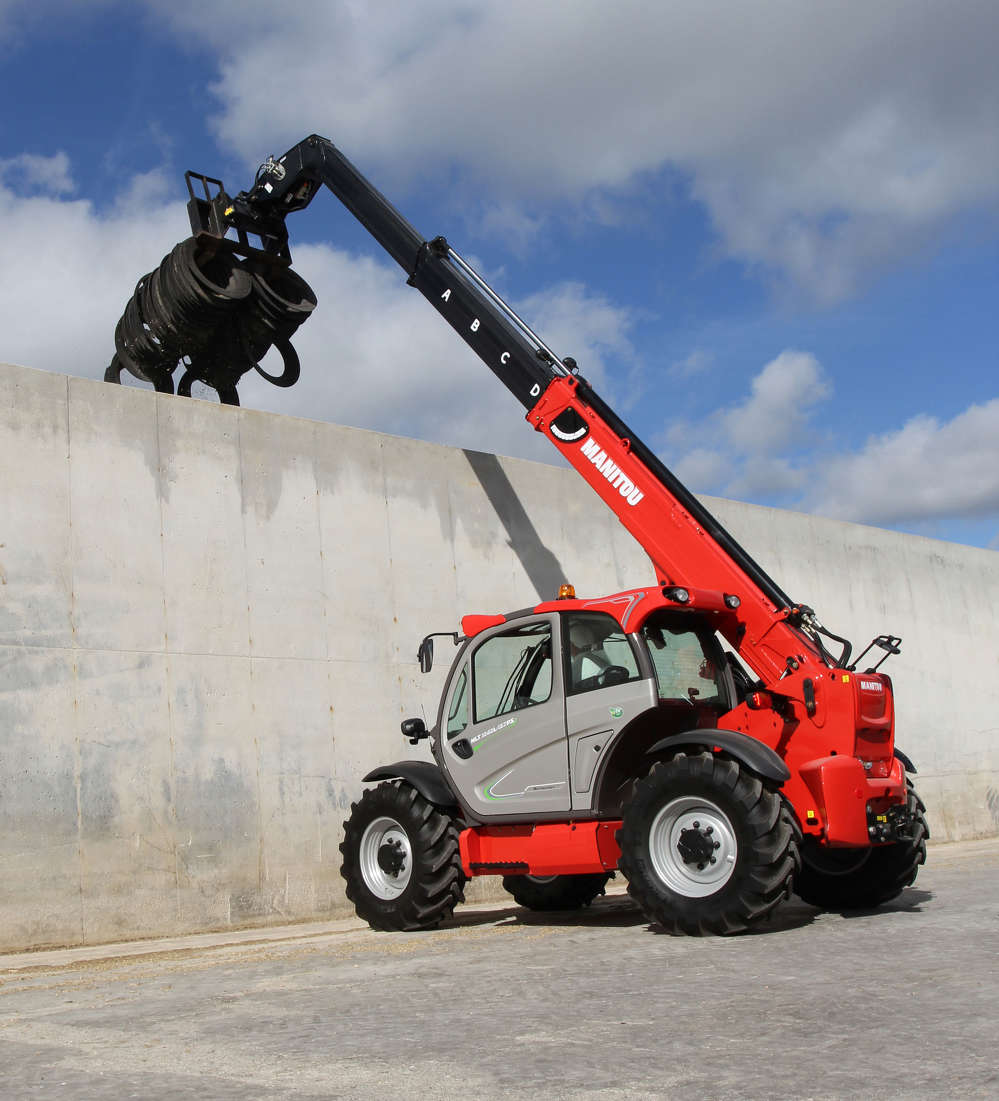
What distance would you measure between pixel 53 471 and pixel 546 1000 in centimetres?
600

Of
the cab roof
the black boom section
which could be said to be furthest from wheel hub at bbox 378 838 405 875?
the black boom section

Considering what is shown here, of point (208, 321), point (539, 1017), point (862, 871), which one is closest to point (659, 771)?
point (862, 871)

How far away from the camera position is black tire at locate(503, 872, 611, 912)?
901cm

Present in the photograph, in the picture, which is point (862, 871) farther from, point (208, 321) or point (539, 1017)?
point (208, 321)

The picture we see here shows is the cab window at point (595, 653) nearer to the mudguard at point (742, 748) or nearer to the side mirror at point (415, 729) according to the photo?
the mudguard at point (742, 748)

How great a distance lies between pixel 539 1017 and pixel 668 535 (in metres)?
5.48

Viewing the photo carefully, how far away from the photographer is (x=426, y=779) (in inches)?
330

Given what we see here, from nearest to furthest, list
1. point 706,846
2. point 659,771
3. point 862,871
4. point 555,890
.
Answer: point 706,846, point 659,771, point 862,871, point 555,890

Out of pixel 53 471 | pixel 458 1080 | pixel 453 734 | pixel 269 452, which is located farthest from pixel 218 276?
pixel 458 1080

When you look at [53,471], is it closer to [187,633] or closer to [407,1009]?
[187,633]

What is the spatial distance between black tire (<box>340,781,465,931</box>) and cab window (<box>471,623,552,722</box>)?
800 mm

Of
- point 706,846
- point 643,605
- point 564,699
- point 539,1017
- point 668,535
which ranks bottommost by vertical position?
point 539,1017

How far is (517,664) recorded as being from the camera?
8.20 m

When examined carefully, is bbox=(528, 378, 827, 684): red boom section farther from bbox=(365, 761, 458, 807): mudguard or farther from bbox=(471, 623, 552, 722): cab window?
bbox=(365, 761, 458, 807): mudguard
